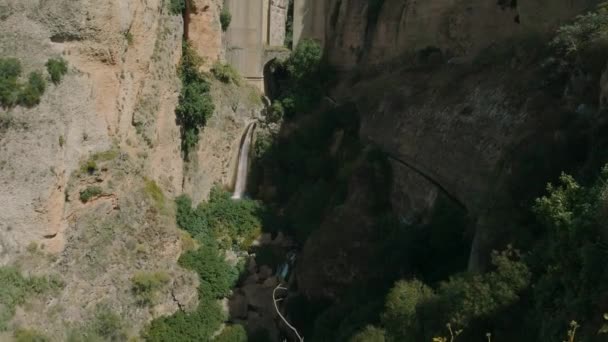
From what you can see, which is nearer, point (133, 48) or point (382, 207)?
point (382, 207)

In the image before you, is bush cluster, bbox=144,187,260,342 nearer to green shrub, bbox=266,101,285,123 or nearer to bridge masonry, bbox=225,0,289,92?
green shrub, bbox=266,101,285,123

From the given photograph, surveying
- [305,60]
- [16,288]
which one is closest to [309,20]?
[305,60]

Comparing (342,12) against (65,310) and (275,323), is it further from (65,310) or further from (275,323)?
(65,310)

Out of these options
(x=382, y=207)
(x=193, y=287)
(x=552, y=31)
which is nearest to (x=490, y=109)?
(x=552, y=31)

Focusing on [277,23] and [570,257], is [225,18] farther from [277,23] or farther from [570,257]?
[570,257]

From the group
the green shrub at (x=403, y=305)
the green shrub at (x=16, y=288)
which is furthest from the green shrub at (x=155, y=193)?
the green shrub at (x=403, y=305)

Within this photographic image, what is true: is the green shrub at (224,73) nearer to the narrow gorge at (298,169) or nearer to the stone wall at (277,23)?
the narrow gorge at (298,169)

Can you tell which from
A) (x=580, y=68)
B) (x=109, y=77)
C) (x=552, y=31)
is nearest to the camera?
(x=580, y=68)
